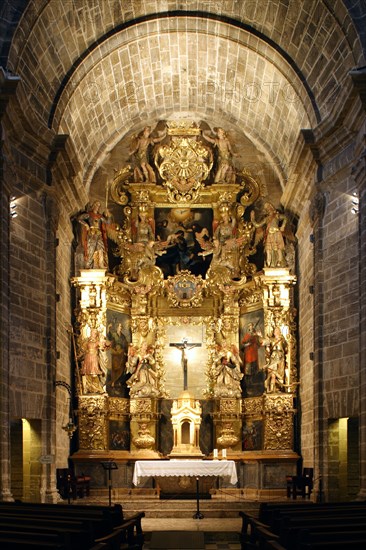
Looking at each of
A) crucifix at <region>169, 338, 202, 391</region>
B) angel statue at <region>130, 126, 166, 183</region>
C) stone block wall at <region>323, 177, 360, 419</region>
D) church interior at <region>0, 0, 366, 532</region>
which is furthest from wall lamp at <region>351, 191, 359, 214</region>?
angel statue at <region>130, 126, 166, 183</region>

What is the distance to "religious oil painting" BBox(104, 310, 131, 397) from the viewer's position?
77.9ft

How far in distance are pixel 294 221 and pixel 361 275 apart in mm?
7695

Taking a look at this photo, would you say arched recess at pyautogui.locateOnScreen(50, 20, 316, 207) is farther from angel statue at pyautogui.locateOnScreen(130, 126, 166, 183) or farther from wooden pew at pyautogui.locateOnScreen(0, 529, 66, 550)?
wooden pew at pyautogui.locateOnScreen(0, 529, 66, 550)

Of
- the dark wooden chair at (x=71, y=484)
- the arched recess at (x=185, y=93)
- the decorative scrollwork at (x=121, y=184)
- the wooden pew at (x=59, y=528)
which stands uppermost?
the arched recess at (x=185, y=93)

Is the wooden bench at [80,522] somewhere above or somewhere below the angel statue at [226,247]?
below

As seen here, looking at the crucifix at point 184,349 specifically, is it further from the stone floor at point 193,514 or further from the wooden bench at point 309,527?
the wooden bench at point 309,527

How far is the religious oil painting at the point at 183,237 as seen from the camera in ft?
82.0

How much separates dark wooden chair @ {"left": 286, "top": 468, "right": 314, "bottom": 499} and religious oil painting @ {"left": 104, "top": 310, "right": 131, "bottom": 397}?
516 cm

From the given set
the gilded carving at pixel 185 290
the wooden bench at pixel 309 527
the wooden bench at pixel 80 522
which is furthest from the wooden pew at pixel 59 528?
Answer: the gilded carving at pixel 185 290

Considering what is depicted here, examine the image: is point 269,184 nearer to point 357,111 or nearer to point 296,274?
point 296,274

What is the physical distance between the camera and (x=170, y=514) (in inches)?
717

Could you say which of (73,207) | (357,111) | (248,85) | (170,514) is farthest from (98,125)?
(170,514)

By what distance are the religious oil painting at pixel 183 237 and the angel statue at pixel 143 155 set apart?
3.31ft

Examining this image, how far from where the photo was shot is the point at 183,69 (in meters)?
23.8
